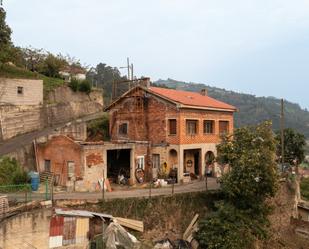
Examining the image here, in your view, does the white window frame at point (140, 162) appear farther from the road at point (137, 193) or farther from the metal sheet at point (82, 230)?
the metal sheet at point (82, 230)

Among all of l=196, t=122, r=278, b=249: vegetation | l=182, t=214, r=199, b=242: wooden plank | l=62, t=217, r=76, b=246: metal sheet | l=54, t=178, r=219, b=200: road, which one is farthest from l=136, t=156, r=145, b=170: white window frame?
l=62, t=217, r=76, b=246: metal sheet

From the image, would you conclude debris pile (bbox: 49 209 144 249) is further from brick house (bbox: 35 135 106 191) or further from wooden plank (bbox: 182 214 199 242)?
brick house (bbox: 35 135 106 191)

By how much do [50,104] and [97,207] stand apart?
21.1m

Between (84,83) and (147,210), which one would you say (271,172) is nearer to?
(147,210)

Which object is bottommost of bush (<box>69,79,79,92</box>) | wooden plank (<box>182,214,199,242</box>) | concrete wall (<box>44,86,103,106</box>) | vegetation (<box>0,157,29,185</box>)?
wooden plank (<box>182,214,199,242</box>)

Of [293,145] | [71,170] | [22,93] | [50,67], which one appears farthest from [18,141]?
[293,145]

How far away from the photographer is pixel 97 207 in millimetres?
21266

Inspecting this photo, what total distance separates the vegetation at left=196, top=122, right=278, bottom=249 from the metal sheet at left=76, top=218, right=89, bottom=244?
672 cm

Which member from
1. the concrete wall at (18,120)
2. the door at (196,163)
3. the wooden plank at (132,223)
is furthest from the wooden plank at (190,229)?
the concrete wall at (18,120)

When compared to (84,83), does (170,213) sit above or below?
below

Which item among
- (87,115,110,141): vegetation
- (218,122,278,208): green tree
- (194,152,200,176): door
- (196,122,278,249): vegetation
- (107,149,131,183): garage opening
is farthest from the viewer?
(87,115,110,141): vegetation

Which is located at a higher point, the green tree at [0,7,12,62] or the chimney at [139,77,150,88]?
the green tree at [0,7,12,62]

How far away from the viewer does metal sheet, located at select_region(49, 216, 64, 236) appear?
62.7ft

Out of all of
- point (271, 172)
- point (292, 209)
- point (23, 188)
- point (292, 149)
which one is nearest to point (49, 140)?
point (23, 188)
